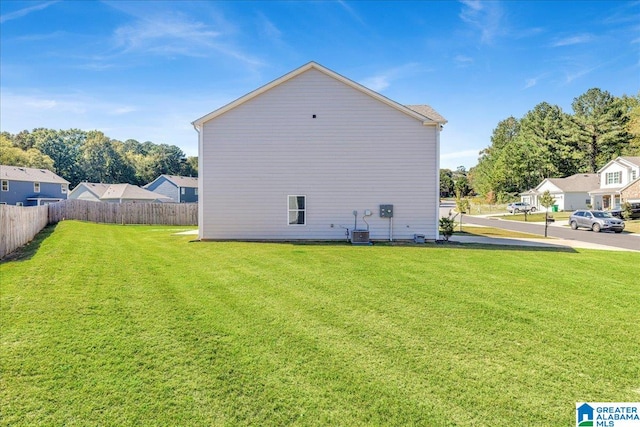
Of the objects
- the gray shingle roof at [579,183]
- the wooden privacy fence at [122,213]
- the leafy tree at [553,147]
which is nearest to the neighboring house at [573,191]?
the gray shingle roof at [579,183]

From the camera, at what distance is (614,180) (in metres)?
36.8

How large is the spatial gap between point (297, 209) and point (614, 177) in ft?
130

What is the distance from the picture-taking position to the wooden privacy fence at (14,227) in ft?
31.6

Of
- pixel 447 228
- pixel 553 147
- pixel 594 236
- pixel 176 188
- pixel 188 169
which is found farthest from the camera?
pixel 188 169

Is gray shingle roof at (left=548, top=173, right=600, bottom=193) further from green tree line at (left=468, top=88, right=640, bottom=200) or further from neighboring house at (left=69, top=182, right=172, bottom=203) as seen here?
neighboring house at (left=69, top=182, right=172, bottom=203)

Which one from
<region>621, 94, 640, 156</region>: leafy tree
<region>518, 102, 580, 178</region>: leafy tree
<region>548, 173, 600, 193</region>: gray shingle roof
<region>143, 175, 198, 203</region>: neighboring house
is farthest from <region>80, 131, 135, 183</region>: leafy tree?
<region>621, 94, 640, 156</region>: leafy tree

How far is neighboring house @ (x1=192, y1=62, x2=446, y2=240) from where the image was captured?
13758mm

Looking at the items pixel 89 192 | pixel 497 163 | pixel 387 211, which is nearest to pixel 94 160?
pixel 89 192

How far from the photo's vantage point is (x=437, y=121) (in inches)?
529

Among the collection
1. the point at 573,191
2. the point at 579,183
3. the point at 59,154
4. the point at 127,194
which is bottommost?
the point at 127,194

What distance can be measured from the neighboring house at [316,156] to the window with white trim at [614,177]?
34387mm

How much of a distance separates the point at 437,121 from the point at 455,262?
20.5ft

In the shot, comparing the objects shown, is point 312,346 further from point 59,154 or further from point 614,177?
point 59,154

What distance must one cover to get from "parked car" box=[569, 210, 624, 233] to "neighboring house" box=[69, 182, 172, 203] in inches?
1627
